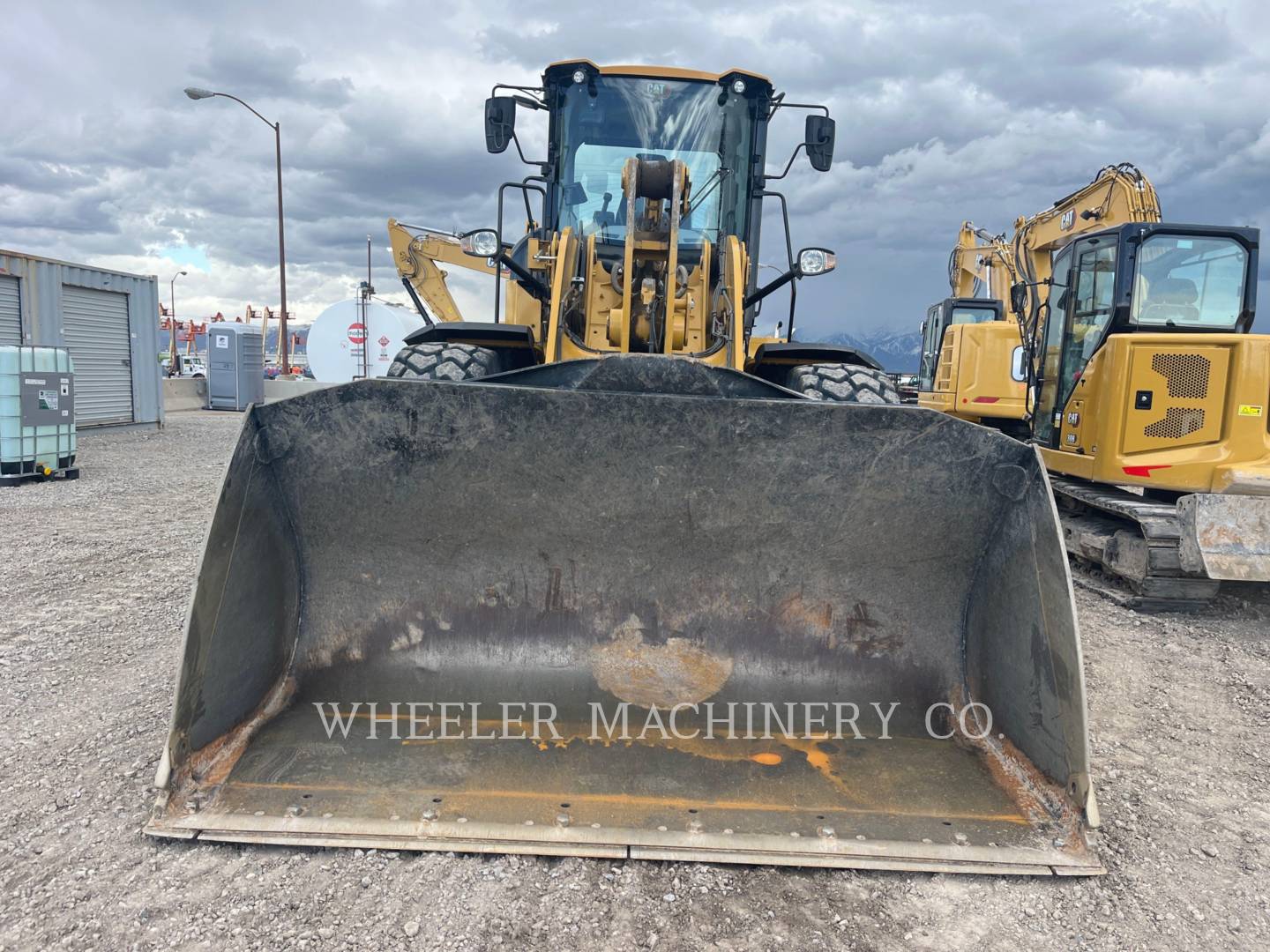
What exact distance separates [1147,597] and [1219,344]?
1825 millimetres

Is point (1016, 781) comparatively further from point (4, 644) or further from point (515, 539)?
point (4, 644)

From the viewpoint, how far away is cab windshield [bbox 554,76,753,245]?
5.09 metres

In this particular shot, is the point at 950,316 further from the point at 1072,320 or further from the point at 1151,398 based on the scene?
the point at 1151,398

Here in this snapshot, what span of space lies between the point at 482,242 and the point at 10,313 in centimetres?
1181

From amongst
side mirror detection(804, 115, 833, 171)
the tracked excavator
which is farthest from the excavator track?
side mirror detection(804, 115, 833, 171)

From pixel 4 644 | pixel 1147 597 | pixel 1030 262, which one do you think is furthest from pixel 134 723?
pixel 1030 262

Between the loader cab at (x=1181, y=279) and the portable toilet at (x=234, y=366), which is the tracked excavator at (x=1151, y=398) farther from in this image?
the portable toilet at (x=234, y=366)

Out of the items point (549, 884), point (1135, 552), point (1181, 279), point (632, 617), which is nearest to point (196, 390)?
point (1181, 279)

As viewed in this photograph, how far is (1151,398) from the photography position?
19.5 ft

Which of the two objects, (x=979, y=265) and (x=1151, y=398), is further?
(x=979, y=265)

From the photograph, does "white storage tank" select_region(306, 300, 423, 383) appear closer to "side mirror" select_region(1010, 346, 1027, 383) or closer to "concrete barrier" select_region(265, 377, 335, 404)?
"concrete barrier" select_region(265, 377, 335, 404)

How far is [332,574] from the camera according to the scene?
2.96 m

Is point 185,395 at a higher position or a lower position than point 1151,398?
lower

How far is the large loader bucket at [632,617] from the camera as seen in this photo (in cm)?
246
